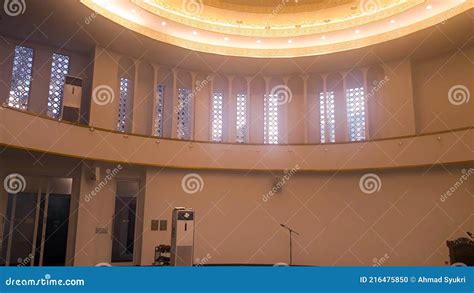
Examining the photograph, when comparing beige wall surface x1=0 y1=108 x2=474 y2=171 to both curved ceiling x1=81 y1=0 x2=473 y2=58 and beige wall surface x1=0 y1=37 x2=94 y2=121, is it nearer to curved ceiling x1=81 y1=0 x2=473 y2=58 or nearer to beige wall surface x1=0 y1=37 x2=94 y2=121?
beige wall surface x1=0 y1=37 x2=94 y2=121

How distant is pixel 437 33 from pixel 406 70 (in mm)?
2105

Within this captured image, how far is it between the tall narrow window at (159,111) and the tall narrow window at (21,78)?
14.9 ft

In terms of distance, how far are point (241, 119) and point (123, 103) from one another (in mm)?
4927

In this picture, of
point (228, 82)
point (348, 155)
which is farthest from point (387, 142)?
point (228, 82)

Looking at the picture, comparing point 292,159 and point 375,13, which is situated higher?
point 375,13

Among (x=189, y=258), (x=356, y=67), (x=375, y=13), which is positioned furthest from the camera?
(x=356, y=67)

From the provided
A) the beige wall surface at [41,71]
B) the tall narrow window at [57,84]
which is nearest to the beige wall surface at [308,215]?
the tall narrow window at [57,84]

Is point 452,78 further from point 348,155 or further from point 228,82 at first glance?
point 228,82

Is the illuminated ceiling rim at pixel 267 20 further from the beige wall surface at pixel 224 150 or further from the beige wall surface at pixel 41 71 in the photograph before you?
the beige wall surface at pixel 224 150

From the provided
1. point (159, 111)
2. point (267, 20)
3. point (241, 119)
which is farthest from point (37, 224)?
point (267, 20)

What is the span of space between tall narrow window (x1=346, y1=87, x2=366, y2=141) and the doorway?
35.9ft

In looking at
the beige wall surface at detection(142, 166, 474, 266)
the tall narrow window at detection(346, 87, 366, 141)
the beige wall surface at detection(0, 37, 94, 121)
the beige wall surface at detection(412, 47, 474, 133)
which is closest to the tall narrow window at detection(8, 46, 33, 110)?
the beige wall surface at detection(0, 37, 94, 121)

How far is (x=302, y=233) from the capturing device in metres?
14.7

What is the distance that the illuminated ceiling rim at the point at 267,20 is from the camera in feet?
46.0
